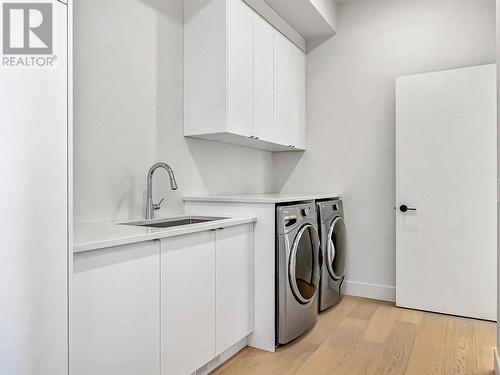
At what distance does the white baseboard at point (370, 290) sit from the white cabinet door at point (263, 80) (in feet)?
5.30

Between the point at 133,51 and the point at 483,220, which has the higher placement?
the point at 133,51

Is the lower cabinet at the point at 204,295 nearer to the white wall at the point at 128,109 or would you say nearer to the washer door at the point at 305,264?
the washer door at the point at 305,264

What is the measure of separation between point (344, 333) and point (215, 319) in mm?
1069

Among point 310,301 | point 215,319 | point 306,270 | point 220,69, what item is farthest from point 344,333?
point 220,69

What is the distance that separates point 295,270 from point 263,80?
149 centimetres

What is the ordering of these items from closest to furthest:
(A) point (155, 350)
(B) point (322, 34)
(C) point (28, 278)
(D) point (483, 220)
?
(C) point (28, 278) → (A) point (155, 350) → (D) point (483, 220) → (B) point (322, 34)

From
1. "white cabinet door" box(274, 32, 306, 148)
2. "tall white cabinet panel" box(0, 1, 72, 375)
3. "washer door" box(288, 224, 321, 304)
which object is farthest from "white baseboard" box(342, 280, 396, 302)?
"tall white cabinet panel" box(0, 1, 72, 375)

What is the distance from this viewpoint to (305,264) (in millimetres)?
2469

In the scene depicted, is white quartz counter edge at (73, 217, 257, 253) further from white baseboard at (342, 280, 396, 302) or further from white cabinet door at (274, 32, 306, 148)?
white baseboard at (342, 280, 396, 302)

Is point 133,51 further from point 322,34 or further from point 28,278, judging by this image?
point 322,34

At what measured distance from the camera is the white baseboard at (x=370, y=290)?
10.6ft

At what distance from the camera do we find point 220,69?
238 centimetres

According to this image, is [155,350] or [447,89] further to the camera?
[447,89]

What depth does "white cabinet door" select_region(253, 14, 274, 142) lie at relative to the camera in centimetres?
272
